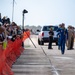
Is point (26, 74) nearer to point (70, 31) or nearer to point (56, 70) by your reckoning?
point (56, 70)

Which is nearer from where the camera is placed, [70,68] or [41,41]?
[70,68]

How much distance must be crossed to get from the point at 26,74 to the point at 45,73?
2.45 feet

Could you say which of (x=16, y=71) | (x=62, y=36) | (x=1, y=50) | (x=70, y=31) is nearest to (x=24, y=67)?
(x=16, y=71)

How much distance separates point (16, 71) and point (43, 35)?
23019 mm

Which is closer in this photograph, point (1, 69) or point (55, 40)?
point (1, 69)

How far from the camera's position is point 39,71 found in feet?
51.6

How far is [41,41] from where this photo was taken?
3962 centimetres

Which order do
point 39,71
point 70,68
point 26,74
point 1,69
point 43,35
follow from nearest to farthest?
1. point 1,69
2. point 26,74
3. point 39,71
4. point 70,68
5. point 43,35

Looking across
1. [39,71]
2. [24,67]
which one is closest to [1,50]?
[39,71]

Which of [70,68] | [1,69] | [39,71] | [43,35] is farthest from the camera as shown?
[43,35]

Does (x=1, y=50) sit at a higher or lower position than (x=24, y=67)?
higher

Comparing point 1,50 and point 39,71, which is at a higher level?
point 1,50

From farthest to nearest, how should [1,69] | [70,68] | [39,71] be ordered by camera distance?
[70,68] < [39,71] < [1,69]

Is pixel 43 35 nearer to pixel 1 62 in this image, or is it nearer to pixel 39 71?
pixel 39 71
